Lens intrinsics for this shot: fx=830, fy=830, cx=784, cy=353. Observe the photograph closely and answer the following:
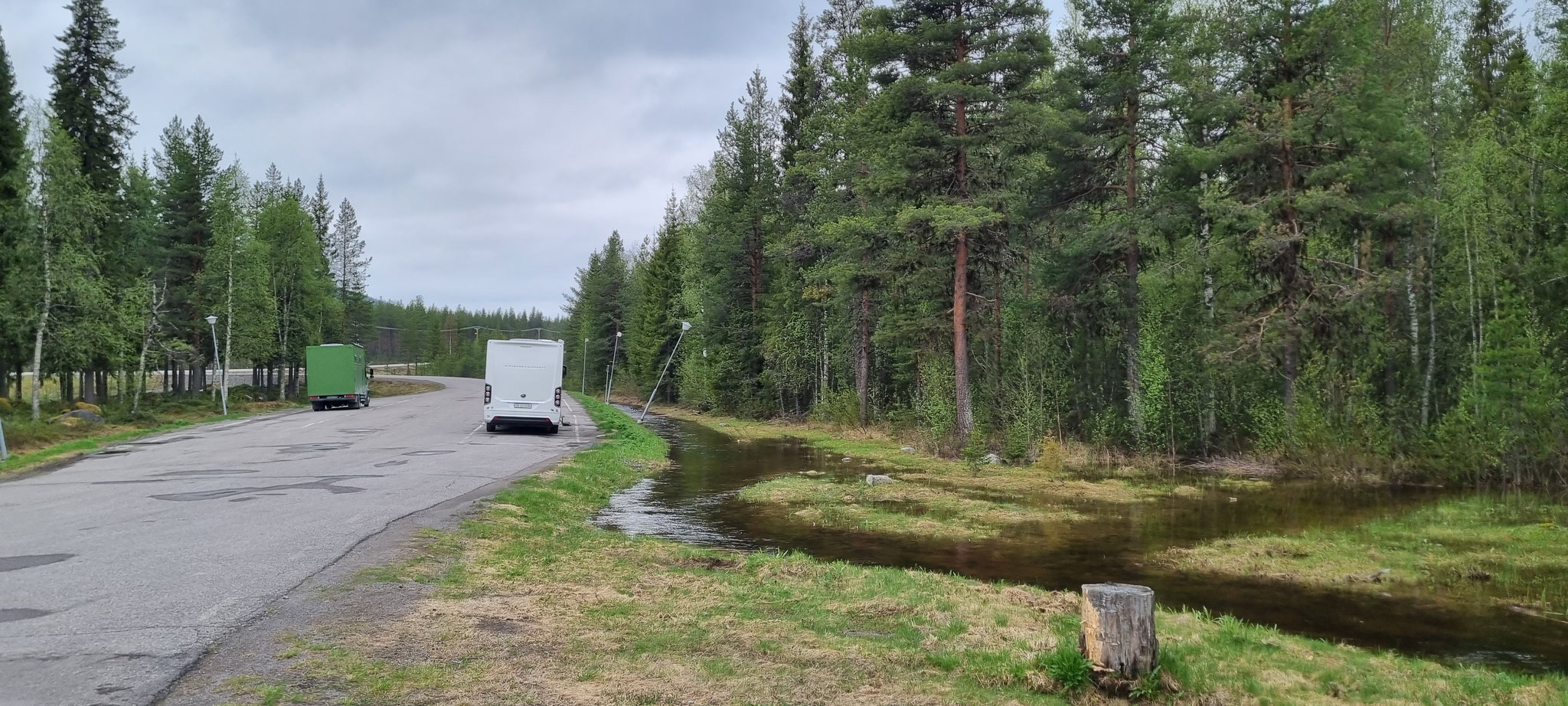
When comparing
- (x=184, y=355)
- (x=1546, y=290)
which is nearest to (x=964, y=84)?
(x=1546, y=290)

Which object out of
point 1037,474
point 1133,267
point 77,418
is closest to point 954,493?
point 1037,474

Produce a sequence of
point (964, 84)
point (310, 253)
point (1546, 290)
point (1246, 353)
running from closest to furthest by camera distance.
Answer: point (1546, 290), point (1246, 353), point (964, 84), point (310, 253)

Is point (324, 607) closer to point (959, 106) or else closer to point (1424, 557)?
point (1424, 557)

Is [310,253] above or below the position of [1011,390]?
above

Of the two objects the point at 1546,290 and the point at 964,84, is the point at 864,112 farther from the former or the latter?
the point at 1546,290

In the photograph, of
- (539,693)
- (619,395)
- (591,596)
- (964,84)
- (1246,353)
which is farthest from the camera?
(619,395)

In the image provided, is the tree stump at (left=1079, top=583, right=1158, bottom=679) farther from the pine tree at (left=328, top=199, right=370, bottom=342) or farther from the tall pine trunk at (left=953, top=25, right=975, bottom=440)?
A: the pine tree at (left=328, top=199, right=370, bottom=342)

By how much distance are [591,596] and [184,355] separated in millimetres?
48115

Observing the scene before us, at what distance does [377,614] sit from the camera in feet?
20.8

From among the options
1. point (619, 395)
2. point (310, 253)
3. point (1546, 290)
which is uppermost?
point (310, 253)

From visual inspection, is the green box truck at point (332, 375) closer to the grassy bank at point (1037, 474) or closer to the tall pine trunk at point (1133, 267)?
the grassy bank at point (1037, 474)

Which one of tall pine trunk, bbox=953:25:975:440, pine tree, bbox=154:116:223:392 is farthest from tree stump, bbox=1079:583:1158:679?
pine tree, bbox=154:116:223:392

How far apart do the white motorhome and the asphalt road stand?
16.4 feet

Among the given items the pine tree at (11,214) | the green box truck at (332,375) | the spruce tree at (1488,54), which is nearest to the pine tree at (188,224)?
the green box truck at (332,375)
